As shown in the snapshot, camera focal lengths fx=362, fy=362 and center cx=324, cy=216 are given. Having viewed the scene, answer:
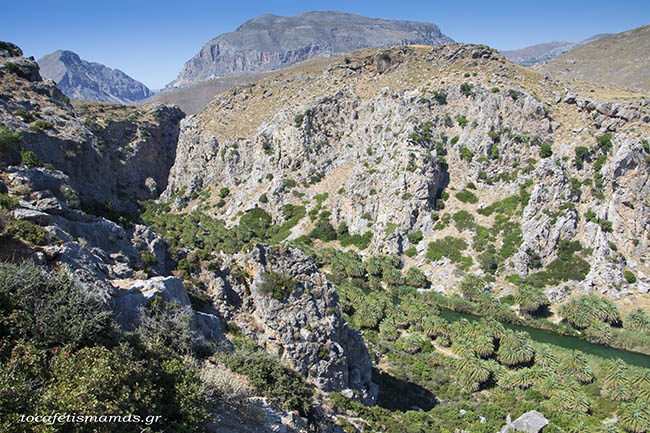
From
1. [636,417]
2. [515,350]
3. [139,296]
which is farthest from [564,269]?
[139,296]

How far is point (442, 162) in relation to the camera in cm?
8662

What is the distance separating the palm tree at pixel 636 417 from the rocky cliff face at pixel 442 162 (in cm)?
2740

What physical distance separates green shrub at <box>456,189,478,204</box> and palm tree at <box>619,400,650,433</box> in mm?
49766

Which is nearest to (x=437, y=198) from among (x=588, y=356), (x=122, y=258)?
(x=588, y=356)

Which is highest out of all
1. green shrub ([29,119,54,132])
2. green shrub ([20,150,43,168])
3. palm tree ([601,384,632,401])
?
green shrub ([29,119,54,132])

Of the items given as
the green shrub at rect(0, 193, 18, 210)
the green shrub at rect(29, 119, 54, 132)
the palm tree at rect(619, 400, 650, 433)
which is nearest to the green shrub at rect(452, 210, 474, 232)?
the palm tree at rect(619, 400, 650, 433)

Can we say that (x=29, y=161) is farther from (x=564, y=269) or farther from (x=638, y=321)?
(x=638, y=321)

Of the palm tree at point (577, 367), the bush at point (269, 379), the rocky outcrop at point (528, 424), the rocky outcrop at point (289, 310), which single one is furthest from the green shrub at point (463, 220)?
the bush at point (269, 379)

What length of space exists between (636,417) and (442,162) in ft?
199

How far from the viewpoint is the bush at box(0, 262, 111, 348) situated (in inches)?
447

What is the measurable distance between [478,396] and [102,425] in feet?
146

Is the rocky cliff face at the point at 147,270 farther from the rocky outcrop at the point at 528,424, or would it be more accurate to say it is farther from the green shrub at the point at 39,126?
the rocky outcrop at the point at 528,424

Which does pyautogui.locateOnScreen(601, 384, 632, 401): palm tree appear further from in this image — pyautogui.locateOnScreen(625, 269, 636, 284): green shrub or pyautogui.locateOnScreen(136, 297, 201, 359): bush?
pyautogui.locateOnScreen(136, 297, 201, 359): bush

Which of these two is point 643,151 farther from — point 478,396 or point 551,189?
point 478,396
